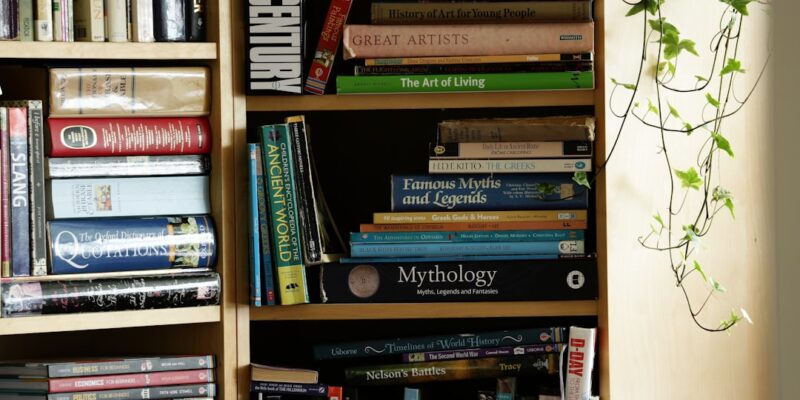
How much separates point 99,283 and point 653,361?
839mm

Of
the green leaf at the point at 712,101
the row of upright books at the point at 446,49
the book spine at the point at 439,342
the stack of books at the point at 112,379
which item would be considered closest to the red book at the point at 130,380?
the stack of books at the point at 112,379

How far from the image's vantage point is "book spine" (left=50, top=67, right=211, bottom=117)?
3.97 feet

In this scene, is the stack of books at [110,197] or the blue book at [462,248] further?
the blue book at [462,248]

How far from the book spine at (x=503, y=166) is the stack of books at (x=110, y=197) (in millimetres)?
362

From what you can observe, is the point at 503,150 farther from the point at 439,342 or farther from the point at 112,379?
the point at 112,379

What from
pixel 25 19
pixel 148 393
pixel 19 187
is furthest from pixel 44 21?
pixel 148 393

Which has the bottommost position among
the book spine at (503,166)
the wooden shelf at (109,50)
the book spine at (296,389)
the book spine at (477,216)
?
the book spine at (296,389)

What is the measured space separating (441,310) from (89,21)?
663mm

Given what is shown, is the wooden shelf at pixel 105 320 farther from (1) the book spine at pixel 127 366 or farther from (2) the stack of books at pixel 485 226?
(2) the stack of books at pixel 485 226

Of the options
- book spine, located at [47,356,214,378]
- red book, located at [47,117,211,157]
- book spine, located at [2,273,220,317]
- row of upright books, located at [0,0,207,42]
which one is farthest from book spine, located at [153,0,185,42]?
book spine, located at [47,356,214,378]

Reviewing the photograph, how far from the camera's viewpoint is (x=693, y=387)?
1.34m

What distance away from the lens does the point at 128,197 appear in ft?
4.13

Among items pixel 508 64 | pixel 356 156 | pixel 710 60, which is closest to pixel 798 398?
pixel 508 64

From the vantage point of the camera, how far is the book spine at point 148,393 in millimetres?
1207
